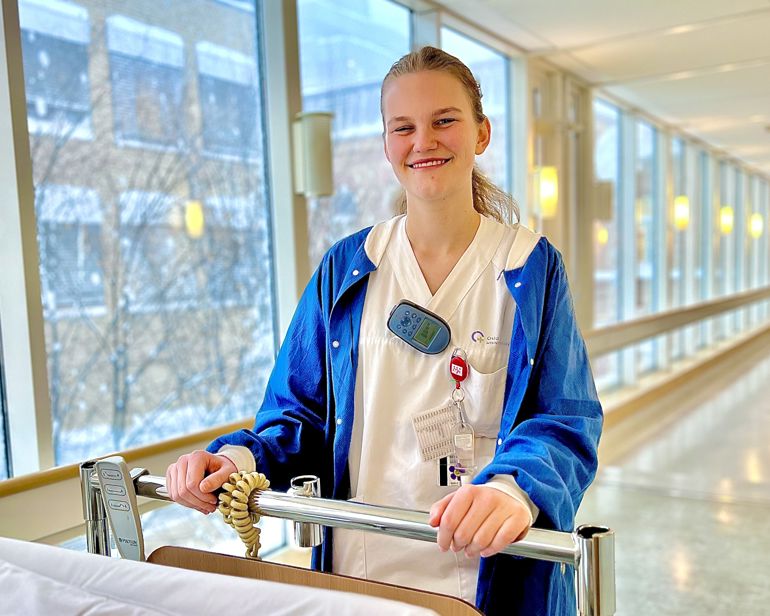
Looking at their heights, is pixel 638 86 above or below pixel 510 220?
above

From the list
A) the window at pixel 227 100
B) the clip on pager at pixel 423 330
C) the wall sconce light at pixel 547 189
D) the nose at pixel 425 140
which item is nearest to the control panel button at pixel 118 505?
the clip on pager at pixel 423 330

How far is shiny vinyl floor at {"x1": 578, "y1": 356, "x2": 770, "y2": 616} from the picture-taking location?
3.28 m

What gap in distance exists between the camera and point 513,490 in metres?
0.95

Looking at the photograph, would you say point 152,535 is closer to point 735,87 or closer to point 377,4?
point 377,4

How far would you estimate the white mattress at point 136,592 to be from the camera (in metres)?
0.83

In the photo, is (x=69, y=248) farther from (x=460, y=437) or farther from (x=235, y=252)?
(x=460, y=437)

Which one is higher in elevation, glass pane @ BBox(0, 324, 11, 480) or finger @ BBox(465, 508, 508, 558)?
finger @ BBox(465, 508, 508, 558)

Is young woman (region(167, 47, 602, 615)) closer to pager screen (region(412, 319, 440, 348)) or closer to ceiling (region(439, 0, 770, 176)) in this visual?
pager screen (region(412, 319, 440, 348))

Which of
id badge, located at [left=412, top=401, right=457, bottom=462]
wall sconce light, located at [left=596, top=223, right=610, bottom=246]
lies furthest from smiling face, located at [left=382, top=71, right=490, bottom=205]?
wall sconce light, located at [left=596, top=223, right=610, bottom=246]

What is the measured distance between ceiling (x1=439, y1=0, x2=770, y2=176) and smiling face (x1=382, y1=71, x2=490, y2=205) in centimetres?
328

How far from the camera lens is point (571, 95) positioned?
6.16m

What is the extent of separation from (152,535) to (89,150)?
5.03 feet

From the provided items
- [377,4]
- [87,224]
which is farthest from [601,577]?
[377,4]

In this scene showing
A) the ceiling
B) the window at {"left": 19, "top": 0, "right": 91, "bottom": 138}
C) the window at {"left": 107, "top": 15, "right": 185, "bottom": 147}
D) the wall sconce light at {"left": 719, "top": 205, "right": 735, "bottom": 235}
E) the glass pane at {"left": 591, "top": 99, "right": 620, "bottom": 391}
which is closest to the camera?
the window at {"left": 19, "top": 0, "right": 91, "bottom": 138}
